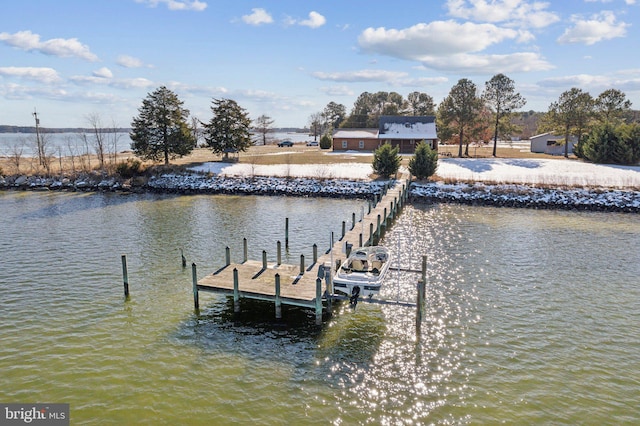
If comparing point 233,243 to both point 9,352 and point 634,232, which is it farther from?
point 634,232

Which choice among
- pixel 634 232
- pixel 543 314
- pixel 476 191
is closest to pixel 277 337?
pixel 543 314

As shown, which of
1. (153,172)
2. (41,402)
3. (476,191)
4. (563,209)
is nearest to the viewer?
(41,402)

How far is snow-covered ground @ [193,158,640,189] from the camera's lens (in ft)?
152

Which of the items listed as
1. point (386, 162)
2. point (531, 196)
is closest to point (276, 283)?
point (531, 196)

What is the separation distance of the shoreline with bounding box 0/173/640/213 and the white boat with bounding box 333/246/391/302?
76.9ft

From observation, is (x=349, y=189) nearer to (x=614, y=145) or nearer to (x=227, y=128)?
(x=227, y=128)

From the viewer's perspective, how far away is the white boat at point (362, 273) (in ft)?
55.3

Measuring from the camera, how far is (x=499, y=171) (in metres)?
52.4

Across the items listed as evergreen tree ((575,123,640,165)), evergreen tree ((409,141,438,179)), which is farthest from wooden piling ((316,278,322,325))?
evergreen tree ((575,123,640,165))

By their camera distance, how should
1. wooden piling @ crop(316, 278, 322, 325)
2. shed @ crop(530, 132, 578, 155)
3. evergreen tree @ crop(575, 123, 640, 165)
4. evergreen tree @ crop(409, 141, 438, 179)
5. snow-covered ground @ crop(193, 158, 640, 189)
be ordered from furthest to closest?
shed @ crop(530, 132, 578, 155), evergreen tree @ crop(575, 123, 640, 165), evergreen tree @ crop(409, 141, 438, 179), snow-covered ground @ crop(193, 158, 640, 189), wooden piling @ crop(316, 278, 322, 325)

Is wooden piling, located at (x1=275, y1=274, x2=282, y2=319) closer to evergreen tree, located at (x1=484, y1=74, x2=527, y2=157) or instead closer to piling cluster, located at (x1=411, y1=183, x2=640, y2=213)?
piling cluster, located at (x1=411, y1=183, x2=640, y2=213)

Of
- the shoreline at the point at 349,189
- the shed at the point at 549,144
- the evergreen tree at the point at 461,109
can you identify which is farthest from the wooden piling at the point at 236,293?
the shed at the point at 549,144

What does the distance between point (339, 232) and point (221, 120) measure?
3462cm

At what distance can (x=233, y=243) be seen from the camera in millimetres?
26906
